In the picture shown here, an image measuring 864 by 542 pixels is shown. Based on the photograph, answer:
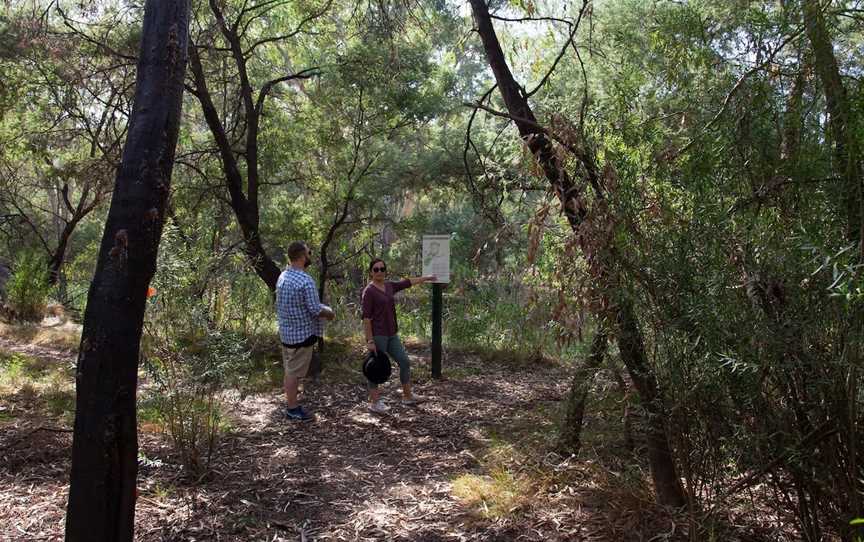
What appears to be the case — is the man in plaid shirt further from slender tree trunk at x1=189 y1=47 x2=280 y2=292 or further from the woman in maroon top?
slender tree trunk at x1=189 y1=47 x2=280 y2=292

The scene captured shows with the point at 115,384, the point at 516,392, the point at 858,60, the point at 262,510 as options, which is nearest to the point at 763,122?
the point at 858,60

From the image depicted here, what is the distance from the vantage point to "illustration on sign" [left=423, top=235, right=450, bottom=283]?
831cm

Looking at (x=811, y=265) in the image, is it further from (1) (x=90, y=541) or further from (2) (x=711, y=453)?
(1) (x=90, y=541)

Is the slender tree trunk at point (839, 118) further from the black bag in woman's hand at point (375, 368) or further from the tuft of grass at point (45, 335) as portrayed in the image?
the tuft of grass at point (45, 335)

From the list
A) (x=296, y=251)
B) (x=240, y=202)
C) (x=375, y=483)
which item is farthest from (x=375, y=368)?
(x=240, y=202)

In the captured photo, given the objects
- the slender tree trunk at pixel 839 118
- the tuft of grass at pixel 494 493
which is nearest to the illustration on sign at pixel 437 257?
the tuft of grass at pixel 494 493

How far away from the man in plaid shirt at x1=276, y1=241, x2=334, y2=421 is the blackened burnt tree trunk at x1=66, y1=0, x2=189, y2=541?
3052 mm

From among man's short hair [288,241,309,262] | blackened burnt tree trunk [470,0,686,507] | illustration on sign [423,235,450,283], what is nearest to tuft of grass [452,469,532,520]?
blackened burnt tree trunk [470,0,686,507]

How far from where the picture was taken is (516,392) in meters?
7.78

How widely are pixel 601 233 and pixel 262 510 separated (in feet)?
9.24

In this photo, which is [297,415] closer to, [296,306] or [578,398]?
[296,306]

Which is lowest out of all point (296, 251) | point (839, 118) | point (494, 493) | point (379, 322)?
point (494, 493)

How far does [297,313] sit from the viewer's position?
628 cm

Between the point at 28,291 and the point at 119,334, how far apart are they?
9.97 m
